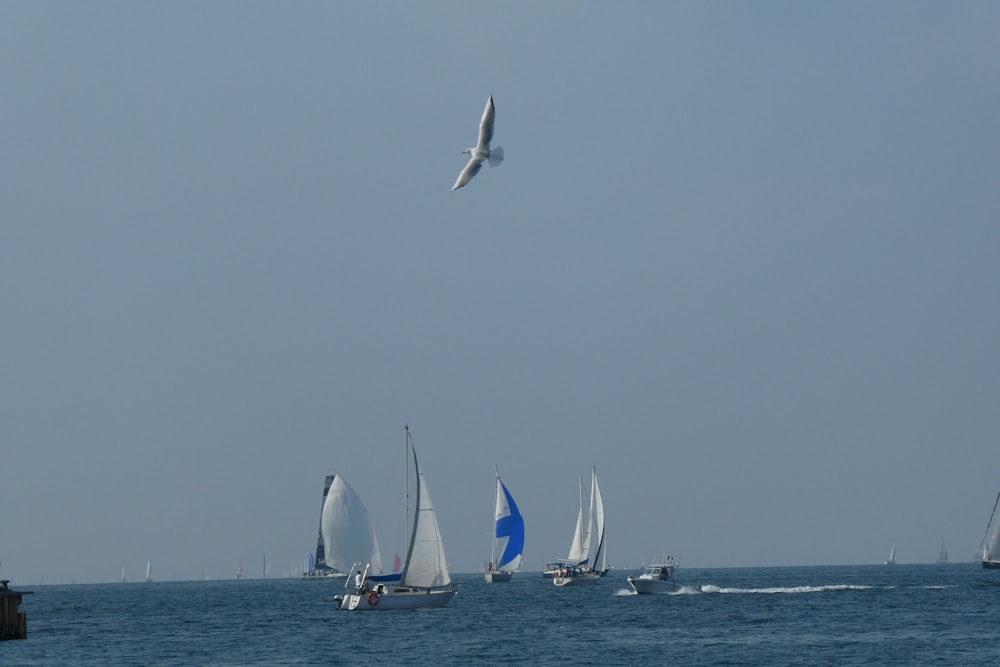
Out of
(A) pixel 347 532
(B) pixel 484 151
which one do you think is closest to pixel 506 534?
(A) pixel 347 532

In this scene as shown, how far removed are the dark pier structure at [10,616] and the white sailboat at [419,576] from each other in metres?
25.3

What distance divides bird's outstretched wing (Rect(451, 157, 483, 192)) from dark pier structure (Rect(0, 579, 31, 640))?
171ft

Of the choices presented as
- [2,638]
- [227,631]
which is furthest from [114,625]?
[2,638]

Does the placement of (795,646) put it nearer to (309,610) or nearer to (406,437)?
(406,437)

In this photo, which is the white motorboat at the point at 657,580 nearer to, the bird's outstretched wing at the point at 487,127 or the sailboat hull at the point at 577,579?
the sailboat hull at the point at 577,579

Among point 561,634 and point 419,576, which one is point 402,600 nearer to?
point 419,576

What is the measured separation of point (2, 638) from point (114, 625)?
81.9ft

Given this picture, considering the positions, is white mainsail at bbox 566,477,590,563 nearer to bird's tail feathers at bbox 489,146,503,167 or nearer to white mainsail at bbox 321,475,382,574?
white mainsail at bbox 321,475,382,574

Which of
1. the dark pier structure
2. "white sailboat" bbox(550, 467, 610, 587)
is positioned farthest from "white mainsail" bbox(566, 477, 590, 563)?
the dark pier structure

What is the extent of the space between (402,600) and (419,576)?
2211 millimetres

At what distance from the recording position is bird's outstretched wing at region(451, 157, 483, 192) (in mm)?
33969

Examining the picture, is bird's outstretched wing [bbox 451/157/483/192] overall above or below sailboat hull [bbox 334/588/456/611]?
above

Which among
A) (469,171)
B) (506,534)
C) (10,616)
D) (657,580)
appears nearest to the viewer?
(469,171)

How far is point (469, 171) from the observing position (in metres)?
35.3
